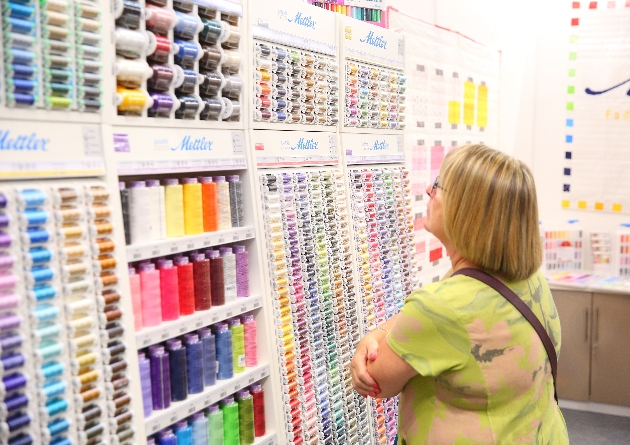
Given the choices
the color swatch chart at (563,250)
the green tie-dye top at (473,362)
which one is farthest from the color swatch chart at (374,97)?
the color swatch chart at (563,250)

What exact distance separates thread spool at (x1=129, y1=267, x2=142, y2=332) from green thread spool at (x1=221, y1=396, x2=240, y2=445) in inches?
20.3

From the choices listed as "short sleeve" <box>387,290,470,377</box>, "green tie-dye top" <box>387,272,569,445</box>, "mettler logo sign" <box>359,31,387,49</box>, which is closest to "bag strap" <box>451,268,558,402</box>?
"green tie-dye top" <box>387,272,569,445</box>

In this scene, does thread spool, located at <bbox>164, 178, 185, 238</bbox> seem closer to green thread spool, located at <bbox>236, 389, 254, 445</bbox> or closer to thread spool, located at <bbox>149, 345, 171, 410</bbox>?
thread spool, located at <bbox>149, 345, 171, 410</bbox>

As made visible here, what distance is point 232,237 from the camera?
2.33 meters

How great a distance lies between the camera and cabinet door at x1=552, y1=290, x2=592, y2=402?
16.3 feet

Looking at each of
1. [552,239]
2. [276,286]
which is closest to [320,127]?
[276,286]

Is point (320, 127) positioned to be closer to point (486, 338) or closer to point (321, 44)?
point (321, 44)

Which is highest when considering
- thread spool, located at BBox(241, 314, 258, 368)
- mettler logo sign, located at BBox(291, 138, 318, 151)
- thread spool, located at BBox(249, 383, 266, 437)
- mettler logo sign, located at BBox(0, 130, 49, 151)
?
mettler logo sign, located at BBox(0, 130, 49, 151)

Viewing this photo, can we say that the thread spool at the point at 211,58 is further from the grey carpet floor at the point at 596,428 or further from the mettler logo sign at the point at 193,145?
the grey carpet floor at the point at 596,428

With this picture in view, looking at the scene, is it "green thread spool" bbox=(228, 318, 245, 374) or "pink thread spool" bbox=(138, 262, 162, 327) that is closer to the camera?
"pink thread spool" bbox=(138, 262, 162, 327)

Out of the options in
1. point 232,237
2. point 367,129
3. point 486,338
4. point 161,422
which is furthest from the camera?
point 367,129

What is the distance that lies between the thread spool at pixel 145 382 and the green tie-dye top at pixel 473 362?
75 cm

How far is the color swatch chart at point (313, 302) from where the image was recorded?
255cm

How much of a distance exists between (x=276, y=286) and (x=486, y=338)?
1028 millimetres
